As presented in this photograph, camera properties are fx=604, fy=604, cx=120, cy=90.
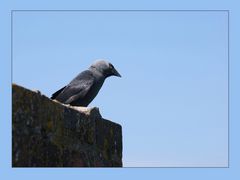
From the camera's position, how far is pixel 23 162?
4.50m

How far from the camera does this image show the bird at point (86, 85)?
8.96 m

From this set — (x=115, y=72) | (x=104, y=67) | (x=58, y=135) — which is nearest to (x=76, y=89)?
(x=104, y=67)

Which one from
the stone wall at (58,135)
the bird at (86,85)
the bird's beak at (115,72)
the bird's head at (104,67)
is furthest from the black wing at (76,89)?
the stone wall at (58,135)

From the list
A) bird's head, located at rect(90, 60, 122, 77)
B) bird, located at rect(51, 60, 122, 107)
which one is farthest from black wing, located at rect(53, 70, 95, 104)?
bird's head, located at rect(90, 60, 122, 77)

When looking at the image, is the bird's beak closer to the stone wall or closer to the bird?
the bird

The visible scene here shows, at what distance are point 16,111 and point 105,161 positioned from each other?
5.43 feet

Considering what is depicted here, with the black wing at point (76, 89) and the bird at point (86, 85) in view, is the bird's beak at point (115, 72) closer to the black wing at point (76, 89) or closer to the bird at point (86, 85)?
the bird at point (86, 85)

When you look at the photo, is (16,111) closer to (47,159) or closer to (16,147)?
(16,147)

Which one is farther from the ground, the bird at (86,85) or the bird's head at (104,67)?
the bird's head at (104,67)

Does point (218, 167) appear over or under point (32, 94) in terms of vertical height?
under

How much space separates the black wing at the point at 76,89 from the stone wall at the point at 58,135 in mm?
2696

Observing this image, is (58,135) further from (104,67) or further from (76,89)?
(104,67)

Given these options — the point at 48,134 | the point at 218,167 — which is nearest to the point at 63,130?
the point at 48,134

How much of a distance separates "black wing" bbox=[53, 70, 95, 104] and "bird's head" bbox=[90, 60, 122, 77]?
416 millimetres
